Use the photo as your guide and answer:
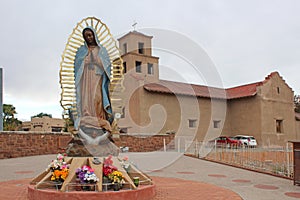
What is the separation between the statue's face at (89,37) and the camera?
839 cm

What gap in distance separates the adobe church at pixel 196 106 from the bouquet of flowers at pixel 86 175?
1793 cm

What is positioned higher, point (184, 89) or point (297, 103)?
point (184, 89)

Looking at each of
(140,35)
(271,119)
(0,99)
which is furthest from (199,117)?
(0,99)

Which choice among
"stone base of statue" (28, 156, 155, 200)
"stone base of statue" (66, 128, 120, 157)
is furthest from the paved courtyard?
"stone base of statue" (66, 128, 120, 157)

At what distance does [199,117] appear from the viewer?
31500 mm

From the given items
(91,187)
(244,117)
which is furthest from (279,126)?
(91,187)

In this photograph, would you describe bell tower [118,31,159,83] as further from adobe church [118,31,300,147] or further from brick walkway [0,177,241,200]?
brick walkway [0,177,241,200]

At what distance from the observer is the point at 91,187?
21.7 ft

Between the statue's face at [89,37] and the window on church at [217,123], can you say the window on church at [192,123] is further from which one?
the statue's face at [89,37]

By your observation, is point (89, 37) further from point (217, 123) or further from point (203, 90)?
point (203, 90)

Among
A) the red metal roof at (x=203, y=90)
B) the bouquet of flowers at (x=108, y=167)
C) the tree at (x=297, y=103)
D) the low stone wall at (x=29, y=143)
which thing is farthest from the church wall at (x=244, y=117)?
the bouquet of flowers at (x=108, y=167)

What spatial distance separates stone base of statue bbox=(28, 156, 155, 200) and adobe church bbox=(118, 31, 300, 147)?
57.0 ft

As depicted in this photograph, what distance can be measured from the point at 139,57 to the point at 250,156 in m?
15.3

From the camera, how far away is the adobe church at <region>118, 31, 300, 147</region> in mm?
27469
